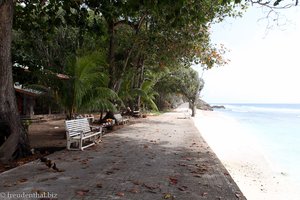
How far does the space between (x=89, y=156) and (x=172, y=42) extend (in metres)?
8.57

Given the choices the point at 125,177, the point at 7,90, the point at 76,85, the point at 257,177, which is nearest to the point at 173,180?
the point at 125,177

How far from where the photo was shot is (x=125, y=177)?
5.67 meters

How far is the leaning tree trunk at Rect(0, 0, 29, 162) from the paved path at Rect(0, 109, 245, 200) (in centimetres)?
95

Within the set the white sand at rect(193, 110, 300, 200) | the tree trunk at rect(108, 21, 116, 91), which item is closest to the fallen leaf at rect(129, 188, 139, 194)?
the white sand at rect(193, 110, 300, 200)

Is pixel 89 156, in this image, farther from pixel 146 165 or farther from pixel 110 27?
pixel 110 27

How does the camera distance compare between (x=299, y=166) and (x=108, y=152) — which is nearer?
(x=108, y=152)

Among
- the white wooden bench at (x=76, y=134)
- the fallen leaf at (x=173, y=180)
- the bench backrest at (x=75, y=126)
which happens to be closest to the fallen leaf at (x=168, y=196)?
the fallen leaf at (x=173, y=180)

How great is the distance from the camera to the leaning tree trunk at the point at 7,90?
23.7ft

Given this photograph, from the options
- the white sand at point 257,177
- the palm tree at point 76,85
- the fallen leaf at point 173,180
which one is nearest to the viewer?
the fallen leaf at point 173,180

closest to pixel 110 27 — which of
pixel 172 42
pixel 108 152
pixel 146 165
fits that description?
pixel 172 42

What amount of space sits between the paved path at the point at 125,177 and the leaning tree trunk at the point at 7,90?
0.95 meters

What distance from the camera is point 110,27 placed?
609 inches

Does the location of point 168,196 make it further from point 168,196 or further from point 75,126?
point 75,126

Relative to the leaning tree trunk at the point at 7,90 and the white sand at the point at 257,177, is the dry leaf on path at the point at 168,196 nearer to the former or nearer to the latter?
the white sand at the point at 257,177
